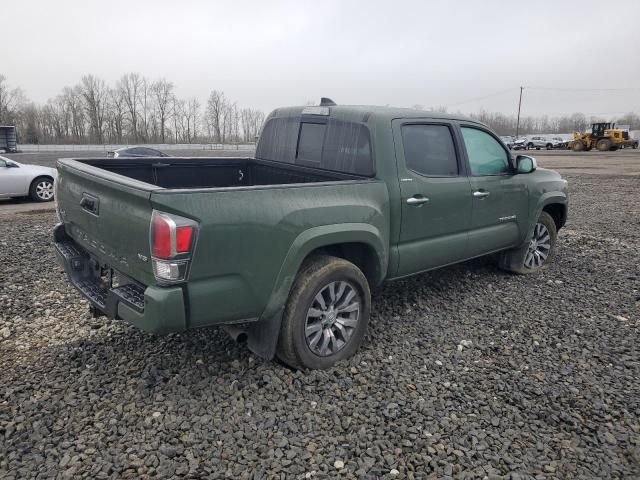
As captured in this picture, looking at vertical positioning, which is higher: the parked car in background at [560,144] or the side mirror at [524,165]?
the parked car in background at [560,144]

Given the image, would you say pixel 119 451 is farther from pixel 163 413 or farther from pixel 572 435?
pixel 572 435

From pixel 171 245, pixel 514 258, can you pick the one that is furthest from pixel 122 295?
pixel 514 258

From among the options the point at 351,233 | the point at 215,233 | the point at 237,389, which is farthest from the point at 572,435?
the point at 215,233

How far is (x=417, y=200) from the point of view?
3914 mm

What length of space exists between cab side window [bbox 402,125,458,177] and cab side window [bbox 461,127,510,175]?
0.90 ft

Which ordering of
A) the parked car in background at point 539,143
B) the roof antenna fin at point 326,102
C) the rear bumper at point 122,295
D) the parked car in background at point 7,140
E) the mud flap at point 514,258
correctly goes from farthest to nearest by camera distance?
the parked car in background at point 539,143, the parked car in background at point 7,140, the mud flap at point 514,258, the roof antenna fin at point 326,102, the rear bumper at point 122,295

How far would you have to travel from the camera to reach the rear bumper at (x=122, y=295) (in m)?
2.68

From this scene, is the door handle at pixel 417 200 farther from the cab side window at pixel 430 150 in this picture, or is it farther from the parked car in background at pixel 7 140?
the parked car in background at pixel 7 140

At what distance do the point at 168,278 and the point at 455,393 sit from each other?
2004 millimetres

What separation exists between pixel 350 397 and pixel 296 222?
121 centimetres

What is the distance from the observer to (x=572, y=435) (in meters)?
2.79

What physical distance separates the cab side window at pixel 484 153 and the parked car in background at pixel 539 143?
52659 mm

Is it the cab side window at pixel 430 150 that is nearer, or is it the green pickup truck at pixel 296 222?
the green pickup truck at pixel 296 222

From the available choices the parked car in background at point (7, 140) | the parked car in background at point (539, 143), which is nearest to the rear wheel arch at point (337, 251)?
the parked car in background at point (7, 140)
